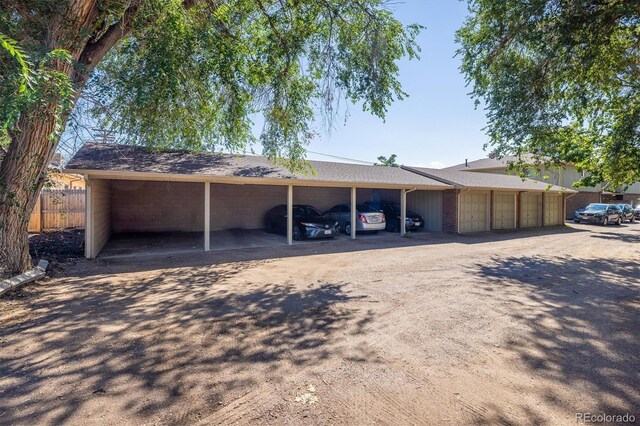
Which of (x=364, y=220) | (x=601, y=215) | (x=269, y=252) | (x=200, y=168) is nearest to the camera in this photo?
(x=269, y=252)

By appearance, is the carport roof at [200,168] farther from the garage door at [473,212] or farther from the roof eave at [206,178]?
the garage door at [473,212]

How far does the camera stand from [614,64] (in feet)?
29.2

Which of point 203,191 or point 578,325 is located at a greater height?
point 203,191

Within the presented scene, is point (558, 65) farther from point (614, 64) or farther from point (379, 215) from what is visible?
point (379, 215)

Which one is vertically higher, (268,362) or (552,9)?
(552,9)

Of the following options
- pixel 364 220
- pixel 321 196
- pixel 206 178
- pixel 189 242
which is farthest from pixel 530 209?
pixel 189 242

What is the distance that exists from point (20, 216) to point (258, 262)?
5.14 meters

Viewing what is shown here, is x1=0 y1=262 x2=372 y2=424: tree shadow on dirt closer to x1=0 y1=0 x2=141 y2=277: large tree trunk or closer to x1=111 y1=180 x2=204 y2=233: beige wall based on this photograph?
x1=0 y1=0 x2=141 y2=277: large tree trunk

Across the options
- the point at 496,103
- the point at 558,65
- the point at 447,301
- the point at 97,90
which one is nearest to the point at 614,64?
the point at 558,65

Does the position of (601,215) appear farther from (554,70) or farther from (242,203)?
(242,203)

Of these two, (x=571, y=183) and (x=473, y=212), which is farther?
(x=571, y=183)

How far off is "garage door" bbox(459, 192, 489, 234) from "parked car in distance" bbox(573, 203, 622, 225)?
1138cm

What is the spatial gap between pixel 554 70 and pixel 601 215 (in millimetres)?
20421

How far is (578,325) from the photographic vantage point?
15.6 feet
